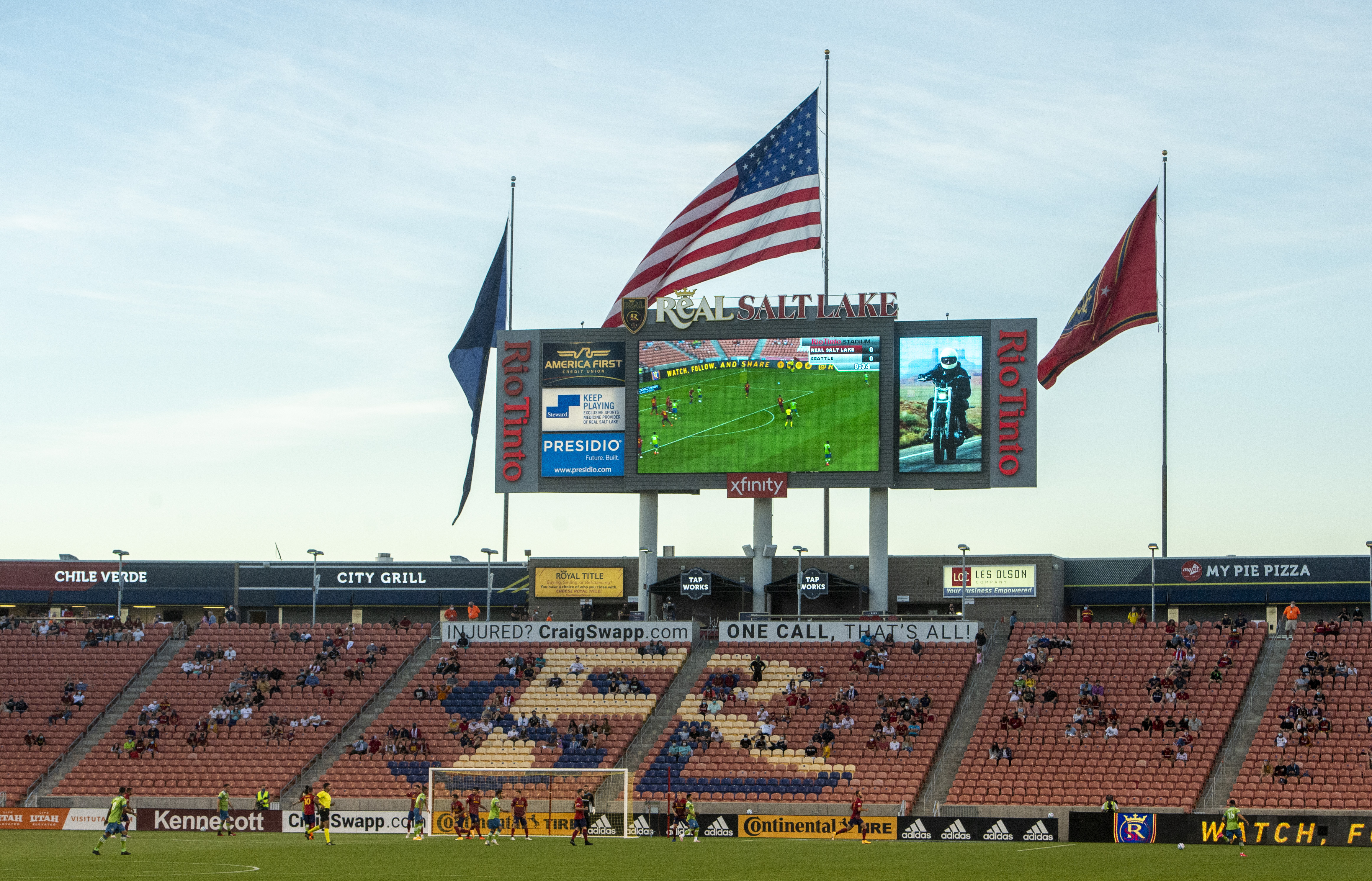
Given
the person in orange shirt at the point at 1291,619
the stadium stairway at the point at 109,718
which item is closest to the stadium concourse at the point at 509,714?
the stadium stairway at the point at 109,718

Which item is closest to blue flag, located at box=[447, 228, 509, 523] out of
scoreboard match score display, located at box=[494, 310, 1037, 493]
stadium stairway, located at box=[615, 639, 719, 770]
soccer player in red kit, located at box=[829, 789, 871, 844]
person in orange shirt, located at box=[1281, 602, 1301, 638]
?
scoreboard match score display, located at box=[494, 310, 1037, 493]

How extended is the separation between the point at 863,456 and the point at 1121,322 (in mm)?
11458

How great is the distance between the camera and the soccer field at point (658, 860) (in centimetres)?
3931

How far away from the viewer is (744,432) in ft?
223

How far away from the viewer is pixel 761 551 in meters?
70.7

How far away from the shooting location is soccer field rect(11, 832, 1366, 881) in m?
39.3

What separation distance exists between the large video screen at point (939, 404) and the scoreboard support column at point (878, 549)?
214cm

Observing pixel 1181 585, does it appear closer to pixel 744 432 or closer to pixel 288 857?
pixel 744 432

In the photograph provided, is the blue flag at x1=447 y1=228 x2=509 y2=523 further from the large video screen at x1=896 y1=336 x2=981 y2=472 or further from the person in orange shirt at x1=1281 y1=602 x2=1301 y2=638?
the person in orange shirt at x1=1281 y1=602 x2=1301 y2=638

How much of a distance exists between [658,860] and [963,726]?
2447cm

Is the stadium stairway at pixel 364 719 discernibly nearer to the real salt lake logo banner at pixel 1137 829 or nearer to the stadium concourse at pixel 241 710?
the stadium concourse at pixel 241 710

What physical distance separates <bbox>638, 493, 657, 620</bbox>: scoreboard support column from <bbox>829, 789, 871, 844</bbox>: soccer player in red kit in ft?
58.4

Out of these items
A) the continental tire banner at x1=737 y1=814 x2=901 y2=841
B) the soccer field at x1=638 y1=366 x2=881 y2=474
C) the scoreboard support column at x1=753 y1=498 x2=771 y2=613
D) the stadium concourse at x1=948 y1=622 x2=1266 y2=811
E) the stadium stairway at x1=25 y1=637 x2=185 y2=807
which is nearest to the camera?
the continental tire banner at x1=737 y1=814 x2=901 y2=841

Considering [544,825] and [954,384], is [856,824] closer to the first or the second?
[544,825]
